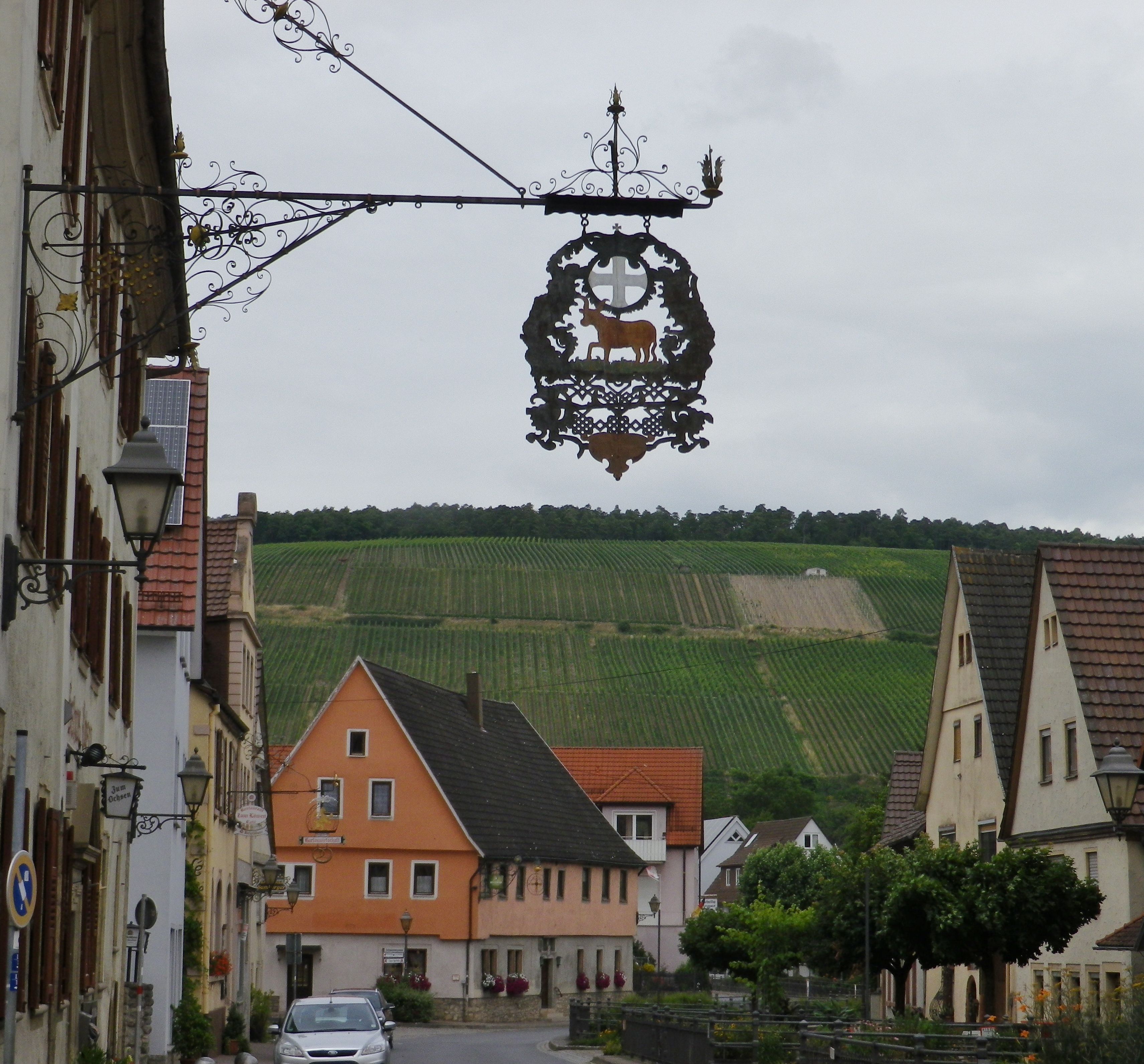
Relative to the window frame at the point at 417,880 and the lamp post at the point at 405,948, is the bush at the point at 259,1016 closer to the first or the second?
the lamp post at the point at 405,948

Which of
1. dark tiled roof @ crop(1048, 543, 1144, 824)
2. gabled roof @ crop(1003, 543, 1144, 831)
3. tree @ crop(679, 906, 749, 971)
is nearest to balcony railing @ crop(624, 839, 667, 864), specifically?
tree @ crop(679, 906, 749, 971)

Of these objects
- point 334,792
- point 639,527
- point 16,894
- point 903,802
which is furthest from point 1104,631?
point 639,527

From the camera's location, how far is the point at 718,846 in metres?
123

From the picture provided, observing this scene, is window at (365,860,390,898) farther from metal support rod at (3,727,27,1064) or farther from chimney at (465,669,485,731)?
metal support rod at (3,727,27,1064)

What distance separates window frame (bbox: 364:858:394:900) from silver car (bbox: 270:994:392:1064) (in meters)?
27.8

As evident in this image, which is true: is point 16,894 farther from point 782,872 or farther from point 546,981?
point 782,872

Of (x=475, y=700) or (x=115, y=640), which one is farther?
(x=475, y=700)

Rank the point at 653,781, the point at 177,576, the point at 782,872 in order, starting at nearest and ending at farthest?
the point at 177,576, the point at 653,781, the point at 782,872

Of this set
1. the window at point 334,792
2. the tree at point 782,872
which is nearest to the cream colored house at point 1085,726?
the window at point 334,792

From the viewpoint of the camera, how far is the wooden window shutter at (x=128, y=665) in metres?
18.7

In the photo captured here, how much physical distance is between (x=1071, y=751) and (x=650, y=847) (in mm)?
50030

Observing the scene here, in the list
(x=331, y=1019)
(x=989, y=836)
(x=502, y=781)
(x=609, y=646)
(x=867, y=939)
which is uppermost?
(x=609, y=646)

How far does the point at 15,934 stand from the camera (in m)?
8.42

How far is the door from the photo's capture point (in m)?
58.5
